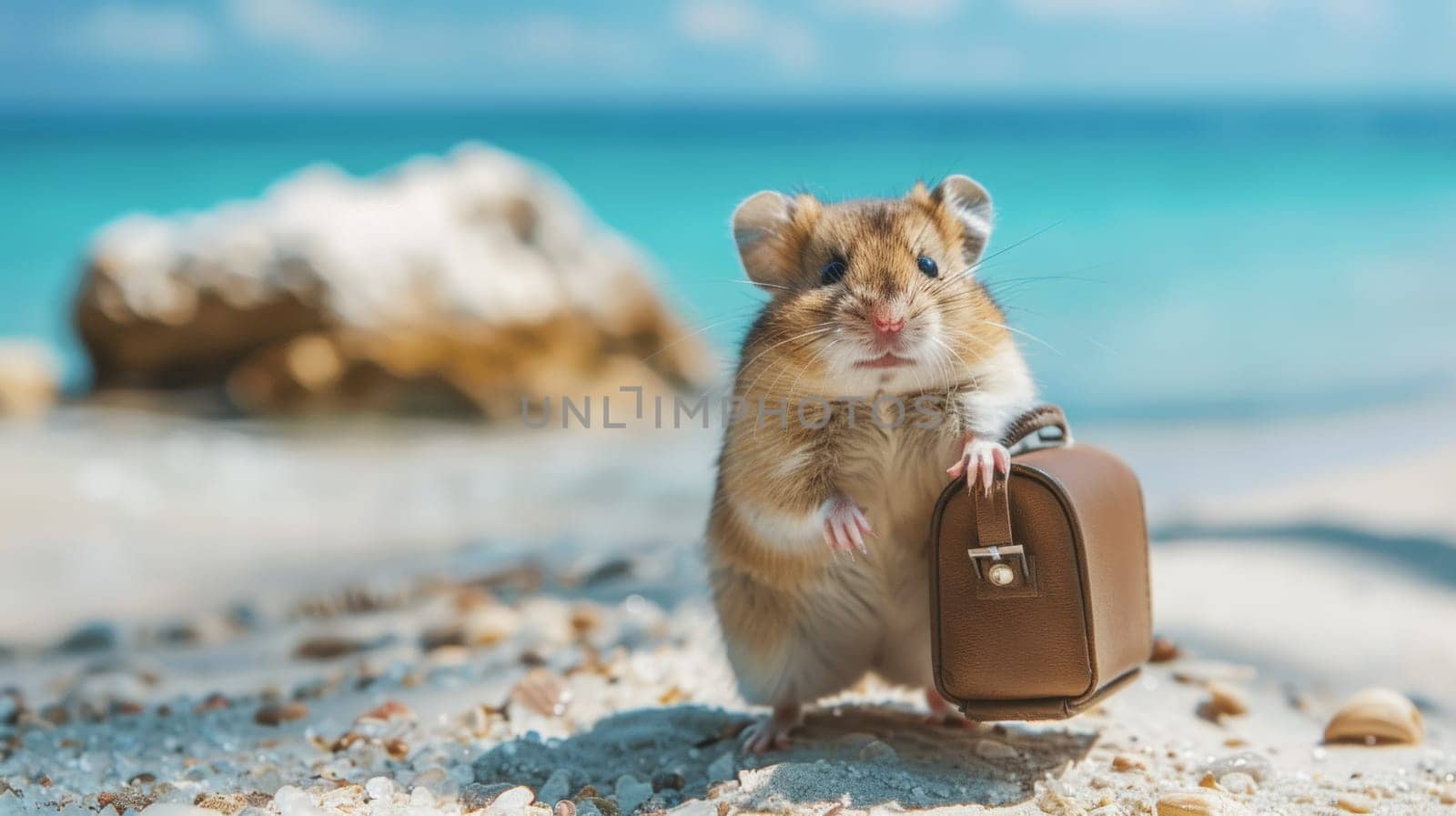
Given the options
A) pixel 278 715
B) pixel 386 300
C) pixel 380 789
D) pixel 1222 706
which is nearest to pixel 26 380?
→ pixel 386 300

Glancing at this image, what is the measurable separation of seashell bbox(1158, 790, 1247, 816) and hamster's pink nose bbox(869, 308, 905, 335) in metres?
1.30

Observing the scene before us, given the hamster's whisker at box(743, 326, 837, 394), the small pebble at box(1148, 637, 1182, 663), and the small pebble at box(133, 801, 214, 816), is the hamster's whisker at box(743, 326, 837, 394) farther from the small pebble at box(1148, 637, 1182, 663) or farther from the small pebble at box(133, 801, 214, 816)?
the small pebble at box(1148, 637, 1182, 663)

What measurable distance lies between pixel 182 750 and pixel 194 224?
10.5m

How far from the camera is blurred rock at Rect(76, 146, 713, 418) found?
12.6 meters

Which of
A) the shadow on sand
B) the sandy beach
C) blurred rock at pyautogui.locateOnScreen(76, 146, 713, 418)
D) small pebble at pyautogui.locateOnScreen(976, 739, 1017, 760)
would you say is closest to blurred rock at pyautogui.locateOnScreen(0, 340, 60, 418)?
blurred rock at pyautogui.locateOnScreen(76, 146, 713, 418)

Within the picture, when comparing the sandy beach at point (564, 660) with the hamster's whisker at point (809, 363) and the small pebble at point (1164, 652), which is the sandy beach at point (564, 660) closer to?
the small pebble at point (1164, 652)

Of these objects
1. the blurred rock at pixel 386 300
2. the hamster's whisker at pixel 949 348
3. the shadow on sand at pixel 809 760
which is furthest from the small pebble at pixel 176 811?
the blurred rock at pixel 386 300

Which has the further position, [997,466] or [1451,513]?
[1451,513]

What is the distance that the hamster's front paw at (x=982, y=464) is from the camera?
3211 mm

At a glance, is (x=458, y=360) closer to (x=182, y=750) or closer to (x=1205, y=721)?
(x=182, y=750)

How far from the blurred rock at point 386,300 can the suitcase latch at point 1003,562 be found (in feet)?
31.8

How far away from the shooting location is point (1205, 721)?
13.7 ft

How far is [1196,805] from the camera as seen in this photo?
122 inches

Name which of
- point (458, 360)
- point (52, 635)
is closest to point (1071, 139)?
point (458, 360)
